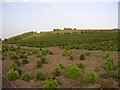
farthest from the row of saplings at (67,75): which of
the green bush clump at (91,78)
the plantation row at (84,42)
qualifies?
the plantation row at (84,42)

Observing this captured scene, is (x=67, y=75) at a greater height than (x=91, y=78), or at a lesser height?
lesser

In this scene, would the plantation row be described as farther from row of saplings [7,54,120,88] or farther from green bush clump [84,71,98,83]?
green bush clump [84,71,98,83]

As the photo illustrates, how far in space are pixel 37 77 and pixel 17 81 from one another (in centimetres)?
131

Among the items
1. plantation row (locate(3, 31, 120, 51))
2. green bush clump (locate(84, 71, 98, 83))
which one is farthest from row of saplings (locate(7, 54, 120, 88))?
plantation row (locate(3, 31, 120, 51))

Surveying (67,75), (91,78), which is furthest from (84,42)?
(91,78)

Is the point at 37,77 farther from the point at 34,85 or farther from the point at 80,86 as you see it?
the point at 80,86

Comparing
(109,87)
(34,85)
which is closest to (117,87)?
(109,87)

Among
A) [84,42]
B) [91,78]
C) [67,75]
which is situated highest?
[84,42]

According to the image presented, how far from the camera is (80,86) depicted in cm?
840

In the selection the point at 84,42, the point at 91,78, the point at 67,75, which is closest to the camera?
the point at 91,78

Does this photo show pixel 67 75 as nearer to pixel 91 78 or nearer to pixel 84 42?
Result: pixel 91 78

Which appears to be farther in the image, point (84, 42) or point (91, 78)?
point (84, 42)

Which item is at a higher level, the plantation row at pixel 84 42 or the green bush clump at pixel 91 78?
the plantation row at pixel 84 42

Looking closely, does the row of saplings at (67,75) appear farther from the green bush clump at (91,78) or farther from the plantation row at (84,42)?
the plantation row at (84,42)
